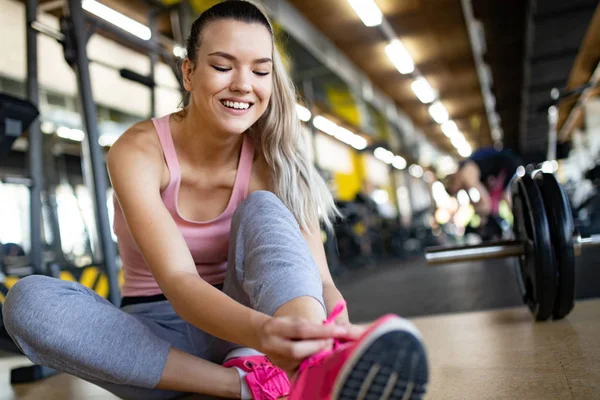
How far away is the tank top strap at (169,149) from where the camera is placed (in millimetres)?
1062

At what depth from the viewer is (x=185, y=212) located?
1092 mm

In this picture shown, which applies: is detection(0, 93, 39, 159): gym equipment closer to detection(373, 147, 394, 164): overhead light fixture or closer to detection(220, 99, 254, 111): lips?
detection(220, 99, 254, 111): lips

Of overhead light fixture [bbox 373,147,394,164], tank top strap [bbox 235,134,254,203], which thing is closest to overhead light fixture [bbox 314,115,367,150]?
overhead light fixture [bbox 373,147,394,164]

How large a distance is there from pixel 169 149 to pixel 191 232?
0.56 ft

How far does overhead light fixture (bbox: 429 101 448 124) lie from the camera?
1276cm

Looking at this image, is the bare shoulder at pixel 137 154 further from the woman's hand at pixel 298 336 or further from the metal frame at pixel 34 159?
the metal frame at pixel 34 159

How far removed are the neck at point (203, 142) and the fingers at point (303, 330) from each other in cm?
53

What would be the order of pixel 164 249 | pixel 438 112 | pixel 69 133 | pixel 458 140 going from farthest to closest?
pixel 458 140, pixel 438 112, pixel 69 133, pixel 164 249

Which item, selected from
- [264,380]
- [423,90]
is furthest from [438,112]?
[264,380]

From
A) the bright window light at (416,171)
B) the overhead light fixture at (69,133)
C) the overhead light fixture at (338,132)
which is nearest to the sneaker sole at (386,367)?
the overhead light fixture at (69,133)

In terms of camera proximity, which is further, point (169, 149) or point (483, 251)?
point (483, 251)

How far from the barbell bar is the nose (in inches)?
39.8

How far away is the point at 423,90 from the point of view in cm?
1109

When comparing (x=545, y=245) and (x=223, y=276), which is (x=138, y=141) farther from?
(x=545, y=245)
